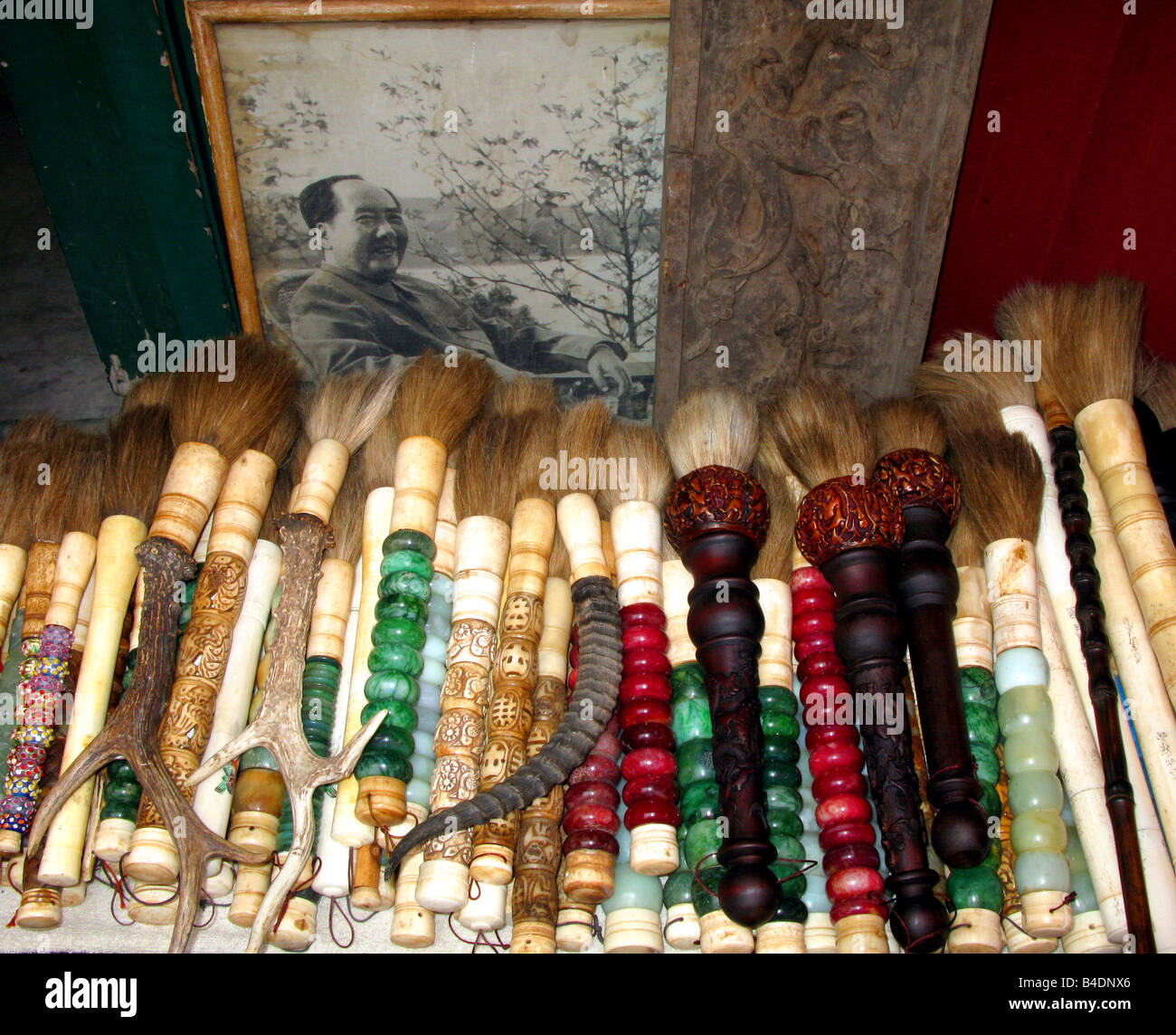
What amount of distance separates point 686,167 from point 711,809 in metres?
1.70

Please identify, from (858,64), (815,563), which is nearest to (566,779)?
(815,563)

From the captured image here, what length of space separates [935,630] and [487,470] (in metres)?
1.13

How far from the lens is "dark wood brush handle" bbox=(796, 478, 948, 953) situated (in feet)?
6.32

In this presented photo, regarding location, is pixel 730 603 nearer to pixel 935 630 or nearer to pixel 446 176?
pixel 935 630

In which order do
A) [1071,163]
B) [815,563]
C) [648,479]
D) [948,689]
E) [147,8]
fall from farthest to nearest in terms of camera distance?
1. [1071,163]
2. [147,8]
3. [648,479]
4. [815,563]
5. [948,689]

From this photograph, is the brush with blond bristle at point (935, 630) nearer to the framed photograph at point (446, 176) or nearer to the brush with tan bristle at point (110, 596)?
the framed photograph at point (446, 176)

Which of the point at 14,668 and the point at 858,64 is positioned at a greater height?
the point at 858,64

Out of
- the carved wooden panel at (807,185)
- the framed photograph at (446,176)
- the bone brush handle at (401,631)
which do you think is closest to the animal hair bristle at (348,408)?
the bone brush handle at (401,631)

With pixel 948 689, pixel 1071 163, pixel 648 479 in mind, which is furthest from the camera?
pixel 1071 163

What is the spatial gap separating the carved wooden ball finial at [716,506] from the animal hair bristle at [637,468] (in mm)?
160

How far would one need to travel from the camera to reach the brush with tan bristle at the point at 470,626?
2.01 metres

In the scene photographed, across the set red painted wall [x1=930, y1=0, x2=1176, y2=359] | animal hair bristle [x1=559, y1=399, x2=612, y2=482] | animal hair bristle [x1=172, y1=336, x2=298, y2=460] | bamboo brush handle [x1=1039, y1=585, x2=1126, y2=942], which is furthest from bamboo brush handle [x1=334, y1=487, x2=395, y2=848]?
red painted wall [x1=930, y1=0, x2=1176, y2=359]

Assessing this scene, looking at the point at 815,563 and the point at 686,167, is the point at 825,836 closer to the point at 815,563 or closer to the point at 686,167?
the point at 815,563

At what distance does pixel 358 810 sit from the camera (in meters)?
2.08
